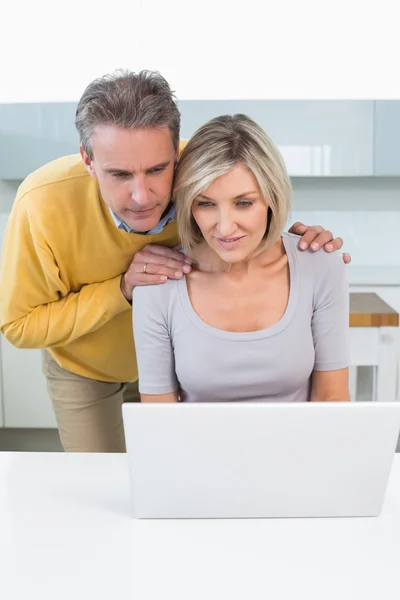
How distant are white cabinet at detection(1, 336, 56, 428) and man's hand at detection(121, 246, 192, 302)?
1.92 meters

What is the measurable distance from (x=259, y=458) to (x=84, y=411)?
3.30 ft

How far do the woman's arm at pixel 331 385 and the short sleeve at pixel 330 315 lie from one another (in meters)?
0.01

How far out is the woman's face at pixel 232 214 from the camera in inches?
55.0

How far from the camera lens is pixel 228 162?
1.38 metres

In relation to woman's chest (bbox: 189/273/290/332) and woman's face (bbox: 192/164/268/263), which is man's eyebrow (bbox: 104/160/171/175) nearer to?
woman's face (bbox: 192/164/268/263)

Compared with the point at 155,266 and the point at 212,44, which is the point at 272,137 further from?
the point at 155,266

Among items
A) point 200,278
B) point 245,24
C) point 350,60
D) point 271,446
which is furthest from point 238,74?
point 271,446

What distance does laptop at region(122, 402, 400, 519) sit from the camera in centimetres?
102

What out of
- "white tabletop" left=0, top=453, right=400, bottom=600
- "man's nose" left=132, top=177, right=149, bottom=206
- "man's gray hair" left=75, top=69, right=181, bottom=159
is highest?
"man's gray hair" left=75, top=69, right=181, bottom=159

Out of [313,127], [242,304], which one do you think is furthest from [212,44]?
[242,304]

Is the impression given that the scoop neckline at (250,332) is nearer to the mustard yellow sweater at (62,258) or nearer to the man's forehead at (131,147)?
the mustard yellow sweater at (62,258)

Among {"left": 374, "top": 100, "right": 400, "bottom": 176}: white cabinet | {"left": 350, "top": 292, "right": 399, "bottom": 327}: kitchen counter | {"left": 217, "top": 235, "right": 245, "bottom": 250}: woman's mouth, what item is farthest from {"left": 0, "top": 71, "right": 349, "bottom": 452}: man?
{"left": 374, "top": 100, "right": 400, "bottom": 176}: white cabinet

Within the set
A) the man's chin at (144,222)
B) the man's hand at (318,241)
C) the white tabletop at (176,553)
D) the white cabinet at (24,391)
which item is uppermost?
the man's chin at (144,222)

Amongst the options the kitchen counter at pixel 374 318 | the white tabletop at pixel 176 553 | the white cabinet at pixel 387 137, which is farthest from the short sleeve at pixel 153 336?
the white cabinet at pixel 387 137
